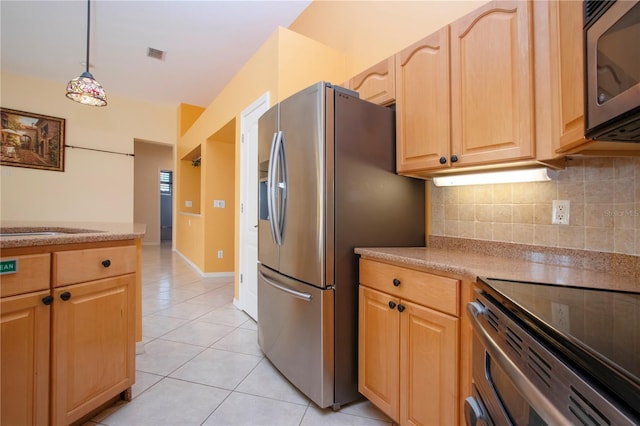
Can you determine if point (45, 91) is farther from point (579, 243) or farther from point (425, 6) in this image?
point (579, 243)

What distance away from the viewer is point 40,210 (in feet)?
16.8

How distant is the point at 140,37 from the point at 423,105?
4.10m

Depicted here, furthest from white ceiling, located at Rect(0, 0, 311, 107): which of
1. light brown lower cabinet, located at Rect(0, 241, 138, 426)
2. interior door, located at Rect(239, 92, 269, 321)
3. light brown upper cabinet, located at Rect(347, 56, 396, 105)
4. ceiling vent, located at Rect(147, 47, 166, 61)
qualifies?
light brown lower cabinet, located at Rect(0, 241, 138, 426)

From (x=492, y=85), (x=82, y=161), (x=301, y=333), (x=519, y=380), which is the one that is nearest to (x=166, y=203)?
(x=82, y=161)

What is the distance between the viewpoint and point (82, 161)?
5.51 meters

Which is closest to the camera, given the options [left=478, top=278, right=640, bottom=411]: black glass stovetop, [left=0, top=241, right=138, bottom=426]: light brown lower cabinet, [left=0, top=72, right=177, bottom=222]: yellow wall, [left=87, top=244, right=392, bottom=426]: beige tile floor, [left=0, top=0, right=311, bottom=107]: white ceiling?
[left=478, top=278, right=640, bottom=411]: black glass stovetop

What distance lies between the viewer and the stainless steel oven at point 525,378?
1.43 feet

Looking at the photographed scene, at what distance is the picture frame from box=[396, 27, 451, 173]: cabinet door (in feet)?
20.7

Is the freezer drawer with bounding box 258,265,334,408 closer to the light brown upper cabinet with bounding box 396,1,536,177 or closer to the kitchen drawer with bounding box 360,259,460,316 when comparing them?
the kitchen drawer with bounding box 360,259,460,316

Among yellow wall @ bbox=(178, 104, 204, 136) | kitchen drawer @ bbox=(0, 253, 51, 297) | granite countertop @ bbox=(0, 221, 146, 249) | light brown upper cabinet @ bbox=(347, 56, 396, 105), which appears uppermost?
yellow wall @ bbox=(178, 104, 204, 136)

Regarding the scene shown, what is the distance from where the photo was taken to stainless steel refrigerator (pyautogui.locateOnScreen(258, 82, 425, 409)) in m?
1.51

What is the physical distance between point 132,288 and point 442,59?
6.64 ft

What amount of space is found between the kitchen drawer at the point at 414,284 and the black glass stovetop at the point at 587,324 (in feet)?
0.64

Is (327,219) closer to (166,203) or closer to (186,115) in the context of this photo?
(186,115)
